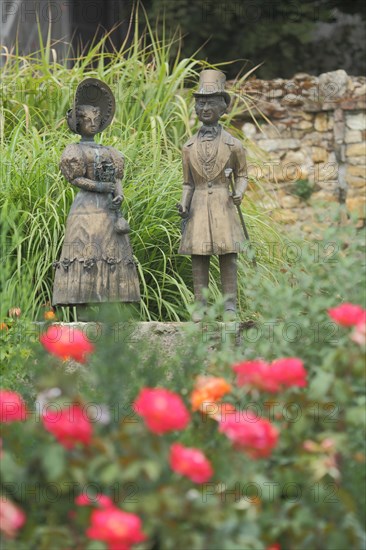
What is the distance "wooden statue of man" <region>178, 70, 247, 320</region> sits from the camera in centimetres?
497

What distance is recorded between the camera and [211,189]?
502 cm

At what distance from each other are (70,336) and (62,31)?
8.42 meters

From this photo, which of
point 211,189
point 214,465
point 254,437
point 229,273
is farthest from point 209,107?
point 254,437

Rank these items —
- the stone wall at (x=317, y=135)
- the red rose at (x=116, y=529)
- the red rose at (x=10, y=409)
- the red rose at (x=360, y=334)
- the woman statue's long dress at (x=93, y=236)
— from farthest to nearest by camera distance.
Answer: the stone wall at (x=317, y=135)
the woman statue's long dress at (x=93, y=236)
the red rose at (x=360, y=334)
the red rose at (x=10, y=409)
the red rose at (x=116, y=529)

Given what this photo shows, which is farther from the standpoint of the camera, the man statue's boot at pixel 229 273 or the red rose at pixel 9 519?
the man statue's boot at pixel 229 273

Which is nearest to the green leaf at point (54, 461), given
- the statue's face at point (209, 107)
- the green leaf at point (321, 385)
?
the green leaf at point (321, 385)

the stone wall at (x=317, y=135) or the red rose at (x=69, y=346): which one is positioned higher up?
the stone wall at (x=317, y=135)

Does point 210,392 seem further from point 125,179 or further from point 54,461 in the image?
point 125,179

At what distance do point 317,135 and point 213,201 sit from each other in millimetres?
4924

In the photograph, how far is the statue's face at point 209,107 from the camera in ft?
16.4

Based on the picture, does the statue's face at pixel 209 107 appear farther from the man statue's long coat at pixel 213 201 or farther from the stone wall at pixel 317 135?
the stone wall at pixel 317 135

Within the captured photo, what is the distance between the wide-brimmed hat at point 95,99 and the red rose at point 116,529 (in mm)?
3311

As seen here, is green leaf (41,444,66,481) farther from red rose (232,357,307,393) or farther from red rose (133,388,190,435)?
red rose (232,357,307,393)

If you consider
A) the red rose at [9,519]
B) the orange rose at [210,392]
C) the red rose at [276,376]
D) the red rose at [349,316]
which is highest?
the red rose at [349,316]
